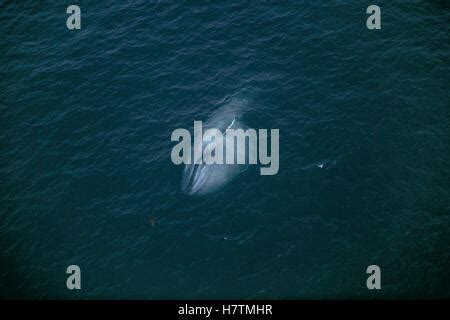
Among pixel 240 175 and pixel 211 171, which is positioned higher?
pixel 211 171

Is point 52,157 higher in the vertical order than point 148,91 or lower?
lower

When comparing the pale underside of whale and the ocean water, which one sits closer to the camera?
the ocean water

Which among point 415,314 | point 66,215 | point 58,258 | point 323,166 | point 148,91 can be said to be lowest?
point 415,314

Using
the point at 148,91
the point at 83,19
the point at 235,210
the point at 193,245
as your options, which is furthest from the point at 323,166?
the point at 83,19

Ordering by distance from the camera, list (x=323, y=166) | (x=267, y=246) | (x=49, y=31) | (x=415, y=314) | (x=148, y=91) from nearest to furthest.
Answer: (x=415, y=314) → (x=267, y=246) → (x=323, y=166) → (x=148, y=91) → (x=49, y=31)

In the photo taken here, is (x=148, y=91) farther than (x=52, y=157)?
Yes

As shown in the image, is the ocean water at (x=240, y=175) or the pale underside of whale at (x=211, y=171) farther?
the pale underside of whale at (x=211, y=171)

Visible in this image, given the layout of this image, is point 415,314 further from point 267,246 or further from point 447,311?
point 267,246

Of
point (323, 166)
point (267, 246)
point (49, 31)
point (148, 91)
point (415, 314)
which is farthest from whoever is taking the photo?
point (49, 31)
